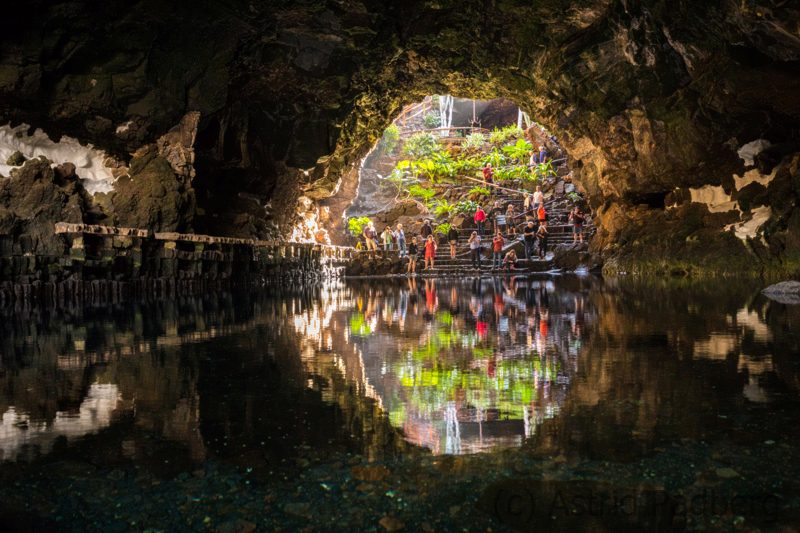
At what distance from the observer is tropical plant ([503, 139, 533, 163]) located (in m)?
37.7

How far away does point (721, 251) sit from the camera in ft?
55.8

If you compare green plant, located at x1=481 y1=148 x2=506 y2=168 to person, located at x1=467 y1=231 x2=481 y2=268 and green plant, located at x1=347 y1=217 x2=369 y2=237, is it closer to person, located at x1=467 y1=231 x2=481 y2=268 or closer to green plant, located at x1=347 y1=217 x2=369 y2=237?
green plant, located at x1=347 y1=217 x2=369 y2=237

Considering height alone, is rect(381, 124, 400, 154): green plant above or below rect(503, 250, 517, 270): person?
above

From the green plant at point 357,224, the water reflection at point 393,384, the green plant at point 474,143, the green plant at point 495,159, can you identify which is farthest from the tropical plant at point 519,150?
the water reflection at point 393,384

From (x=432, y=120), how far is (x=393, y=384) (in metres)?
48.3

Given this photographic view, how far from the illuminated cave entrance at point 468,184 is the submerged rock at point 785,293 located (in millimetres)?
19603

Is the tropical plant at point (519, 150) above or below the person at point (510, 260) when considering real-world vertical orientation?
above

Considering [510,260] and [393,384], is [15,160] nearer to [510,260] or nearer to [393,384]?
[393,384]

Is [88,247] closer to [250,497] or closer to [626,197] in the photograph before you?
[250,497]

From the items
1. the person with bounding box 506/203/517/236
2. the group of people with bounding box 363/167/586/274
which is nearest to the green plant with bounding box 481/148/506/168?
the group of people with bounding box 363/167/586/274

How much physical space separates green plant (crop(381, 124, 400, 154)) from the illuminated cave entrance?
0.18m

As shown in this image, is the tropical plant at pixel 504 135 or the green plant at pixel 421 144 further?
the green plant at pixel 421 144

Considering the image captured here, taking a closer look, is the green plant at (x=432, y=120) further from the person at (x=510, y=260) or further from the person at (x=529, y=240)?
the person at (x=510, y=260)

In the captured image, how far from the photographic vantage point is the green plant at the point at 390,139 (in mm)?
48375
